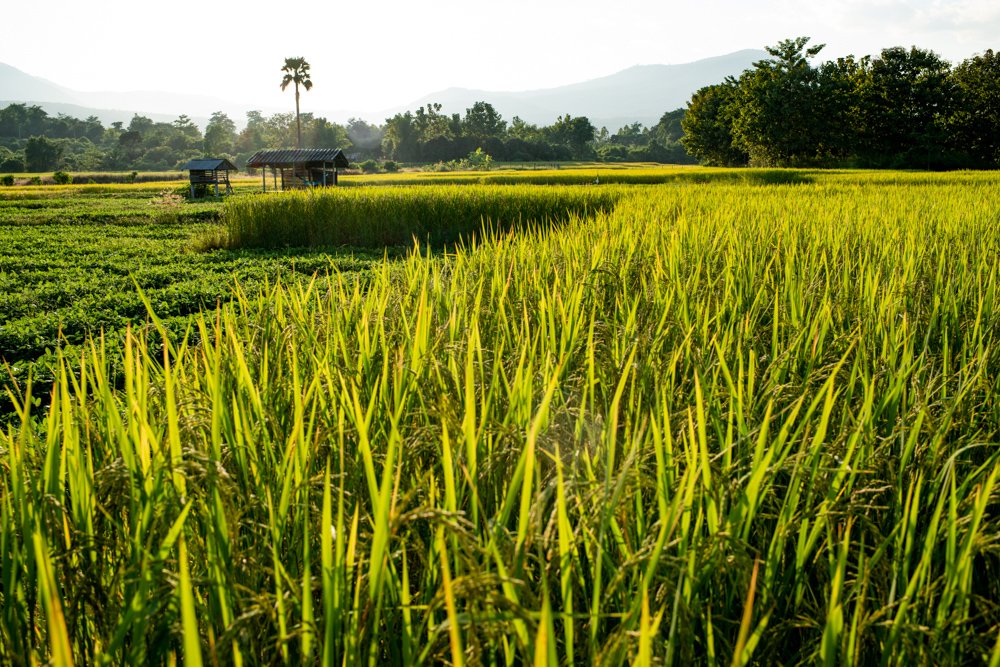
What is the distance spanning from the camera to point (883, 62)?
40.6 metres

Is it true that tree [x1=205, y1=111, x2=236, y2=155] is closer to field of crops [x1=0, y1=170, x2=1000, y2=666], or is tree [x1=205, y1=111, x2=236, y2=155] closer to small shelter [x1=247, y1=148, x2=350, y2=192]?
small shelter [x1=247, y1=148, x2=350, y2=192]

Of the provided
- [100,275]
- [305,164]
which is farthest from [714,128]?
[100,275]

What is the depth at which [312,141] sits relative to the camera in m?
106

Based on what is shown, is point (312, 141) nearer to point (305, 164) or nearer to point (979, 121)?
point (305, 164)

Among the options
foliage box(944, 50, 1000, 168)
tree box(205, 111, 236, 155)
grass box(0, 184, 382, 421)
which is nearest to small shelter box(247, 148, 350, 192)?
grass box(0, 184, 382, 421)

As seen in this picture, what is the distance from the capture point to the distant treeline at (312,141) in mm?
74500

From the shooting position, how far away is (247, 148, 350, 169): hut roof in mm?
32656

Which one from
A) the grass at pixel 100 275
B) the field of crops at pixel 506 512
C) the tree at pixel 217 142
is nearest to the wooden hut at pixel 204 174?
the grass at pixel 100 275

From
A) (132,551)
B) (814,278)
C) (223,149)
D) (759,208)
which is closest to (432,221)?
(759,208)

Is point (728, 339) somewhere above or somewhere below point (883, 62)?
below

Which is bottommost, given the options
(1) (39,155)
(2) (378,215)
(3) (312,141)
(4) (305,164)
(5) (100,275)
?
(5) (100,275)

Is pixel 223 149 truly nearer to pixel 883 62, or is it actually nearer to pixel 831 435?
pixel 883 62

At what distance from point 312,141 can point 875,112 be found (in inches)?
3462

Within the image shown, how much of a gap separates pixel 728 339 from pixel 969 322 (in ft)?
3.95
